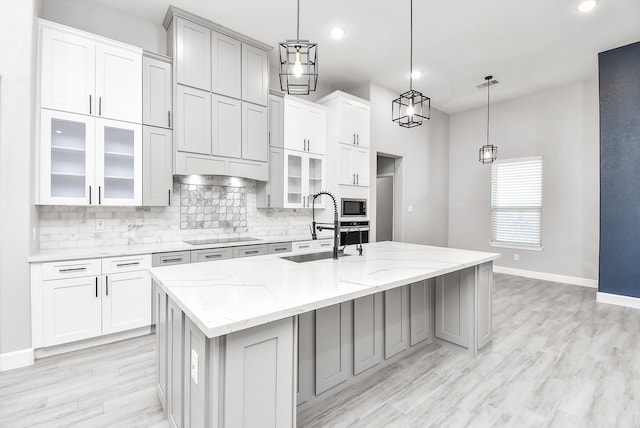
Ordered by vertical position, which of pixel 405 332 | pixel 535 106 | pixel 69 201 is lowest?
pixel 405 332

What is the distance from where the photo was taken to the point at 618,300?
3912 mm

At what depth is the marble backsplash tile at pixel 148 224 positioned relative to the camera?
2.90 meters

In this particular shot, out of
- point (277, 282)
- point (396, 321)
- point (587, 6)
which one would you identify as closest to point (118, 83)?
point (277, 282)

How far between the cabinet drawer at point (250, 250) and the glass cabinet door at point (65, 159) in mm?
1470

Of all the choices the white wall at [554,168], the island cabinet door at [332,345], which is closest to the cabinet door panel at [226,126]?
the island cabinet door at [332,345]

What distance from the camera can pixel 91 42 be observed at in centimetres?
280

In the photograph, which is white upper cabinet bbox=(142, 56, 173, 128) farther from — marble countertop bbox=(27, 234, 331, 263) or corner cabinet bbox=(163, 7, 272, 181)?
marble countertop bbox=(27, 234, 331, 263)

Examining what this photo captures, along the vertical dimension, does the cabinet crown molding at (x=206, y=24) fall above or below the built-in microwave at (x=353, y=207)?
above

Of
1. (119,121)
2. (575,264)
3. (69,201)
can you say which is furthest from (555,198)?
(69,201)

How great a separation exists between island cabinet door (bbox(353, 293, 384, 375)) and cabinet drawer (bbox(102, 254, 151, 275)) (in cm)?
209

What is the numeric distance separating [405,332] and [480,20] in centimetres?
343

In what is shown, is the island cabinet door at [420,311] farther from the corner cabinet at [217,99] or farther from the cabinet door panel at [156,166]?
the cabinet door panel at [156,166]

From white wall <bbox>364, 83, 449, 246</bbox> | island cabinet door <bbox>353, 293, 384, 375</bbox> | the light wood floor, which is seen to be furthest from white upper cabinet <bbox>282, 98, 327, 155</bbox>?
the light wood floor

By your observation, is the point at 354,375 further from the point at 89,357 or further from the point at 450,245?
the point at 450,245
